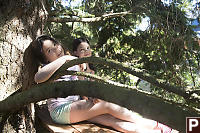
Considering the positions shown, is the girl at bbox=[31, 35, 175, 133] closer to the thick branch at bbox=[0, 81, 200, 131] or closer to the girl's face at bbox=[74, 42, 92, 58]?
the girl's face at bbox=[74, 42, 92, 58]

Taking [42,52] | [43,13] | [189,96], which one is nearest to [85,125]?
[42,52]

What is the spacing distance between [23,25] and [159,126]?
1860 millimetres

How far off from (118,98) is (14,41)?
4.92ft

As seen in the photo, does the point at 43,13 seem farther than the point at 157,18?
No

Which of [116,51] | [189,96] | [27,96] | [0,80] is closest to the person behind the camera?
[189,96]

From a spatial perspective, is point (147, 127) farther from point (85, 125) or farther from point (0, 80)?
point (0, 80)

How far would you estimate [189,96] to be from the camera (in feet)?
3.82

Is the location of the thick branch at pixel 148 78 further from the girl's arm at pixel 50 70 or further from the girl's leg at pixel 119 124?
the girl's leg at pixel 119 124

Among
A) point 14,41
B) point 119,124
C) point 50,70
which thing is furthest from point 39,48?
point 119,124

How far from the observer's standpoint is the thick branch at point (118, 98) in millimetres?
904

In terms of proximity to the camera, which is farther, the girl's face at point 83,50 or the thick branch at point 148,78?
the girl's face at point 83,50

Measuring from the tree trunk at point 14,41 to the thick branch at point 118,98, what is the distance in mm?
490

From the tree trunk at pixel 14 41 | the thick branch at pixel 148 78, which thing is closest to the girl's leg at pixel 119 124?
the tree trunk at pixel 14 41

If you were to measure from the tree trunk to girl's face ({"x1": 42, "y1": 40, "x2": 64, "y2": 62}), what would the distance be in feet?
0.68
